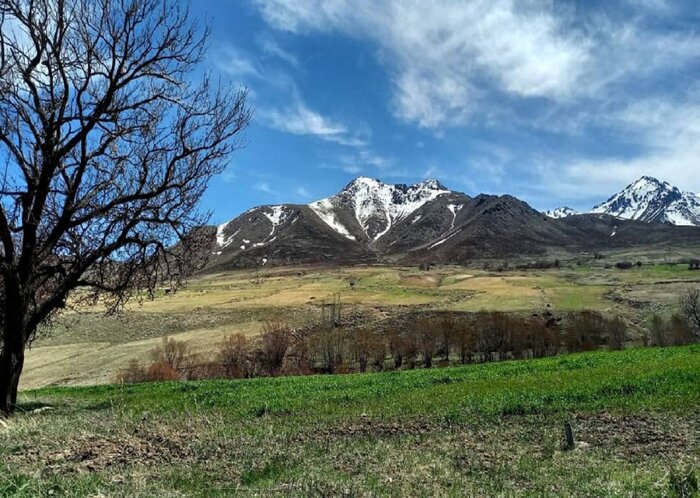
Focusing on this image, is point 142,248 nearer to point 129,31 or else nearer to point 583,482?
point 129,31

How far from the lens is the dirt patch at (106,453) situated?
9969mm

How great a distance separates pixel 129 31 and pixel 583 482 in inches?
712

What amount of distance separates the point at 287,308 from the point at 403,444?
84665 millimetres

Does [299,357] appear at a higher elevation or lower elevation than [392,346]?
lower

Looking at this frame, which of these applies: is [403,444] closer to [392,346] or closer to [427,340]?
[392,346]

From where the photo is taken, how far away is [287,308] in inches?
3777

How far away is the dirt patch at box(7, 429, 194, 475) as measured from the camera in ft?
32.7

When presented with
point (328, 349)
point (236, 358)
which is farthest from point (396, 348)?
point (236, 358)

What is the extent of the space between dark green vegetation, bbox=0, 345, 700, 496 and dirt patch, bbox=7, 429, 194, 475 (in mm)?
44

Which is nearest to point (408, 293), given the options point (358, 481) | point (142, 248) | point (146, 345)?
point (146, 345)

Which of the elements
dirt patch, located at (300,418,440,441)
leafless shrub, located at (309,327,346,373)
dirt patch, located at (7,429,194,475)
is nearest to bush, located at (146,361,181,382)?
leafless shrub, located at (309,327,346,373)

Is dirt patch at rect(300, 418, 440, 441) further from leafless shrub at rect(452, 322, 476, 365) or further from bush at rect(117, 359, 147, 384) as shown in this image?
leafless shrub at rect(452, 322, 476, 365)

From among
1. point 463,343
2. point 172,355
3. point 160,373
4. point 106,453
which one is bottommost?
point 160,373

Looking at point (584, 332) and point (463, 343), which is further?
point (584, 332)
